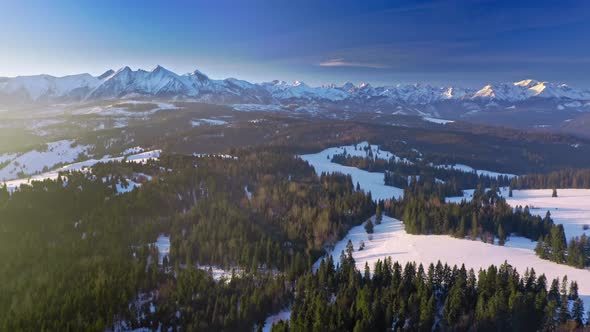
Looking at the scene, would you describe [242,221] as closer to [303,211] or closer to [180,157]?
[303,211]

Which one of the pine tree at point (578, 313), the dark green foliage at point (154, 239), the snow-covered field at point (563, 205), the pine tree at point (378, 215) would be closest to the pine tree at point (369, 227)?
the dark green foliage at point (154, 239)

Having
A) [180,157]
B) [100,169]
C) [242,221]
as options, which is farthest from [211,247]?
[180,157]

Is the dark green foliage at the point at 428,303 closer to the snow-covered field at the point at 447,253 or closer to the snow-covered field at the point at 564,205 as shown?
the snow-covered field at the point at 447,253

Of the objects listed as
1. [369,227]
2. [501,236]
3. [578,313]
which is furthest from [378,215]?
[578,313]

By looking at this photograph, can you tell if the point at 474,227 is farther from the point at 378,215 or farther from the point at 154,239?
the point at 154,239

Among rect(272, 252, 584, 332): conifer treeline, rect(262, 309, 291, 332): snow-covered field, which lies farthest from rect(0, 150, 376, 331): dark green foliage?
rect(272, 252, 584, 332): conifer treeline

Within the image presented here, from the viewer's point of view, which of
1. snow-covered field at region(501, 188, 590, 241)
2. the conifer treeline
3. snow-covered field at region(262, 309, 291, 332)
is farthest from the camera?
snow-covered field at region(501, 188, 590, 241)

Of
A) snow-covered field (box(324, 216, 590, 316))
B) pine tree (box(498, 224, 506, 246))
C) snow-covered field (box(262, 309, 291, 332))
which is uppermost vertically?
pine tree (box(498, 224, 506, 246))

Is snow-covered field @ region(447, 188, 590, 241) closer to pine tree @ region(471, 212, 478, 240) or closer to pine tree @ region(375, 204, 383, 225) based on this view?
pine tree @ region(471, 212, 478, 240)
